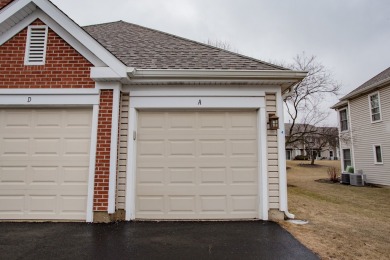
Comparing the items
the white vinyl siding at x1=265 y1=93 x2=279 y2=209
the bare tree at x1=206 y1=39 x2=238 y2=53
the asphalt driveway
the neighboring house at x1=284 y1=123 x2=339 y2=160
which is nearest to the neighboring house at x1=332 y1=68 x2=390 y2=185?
the neighboring house at x1=284 y1=123 x2=339 y2=160

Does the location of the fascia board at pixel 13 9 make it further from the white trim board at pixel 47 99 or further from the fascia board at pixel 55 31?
the white trim board at pixel 47 99

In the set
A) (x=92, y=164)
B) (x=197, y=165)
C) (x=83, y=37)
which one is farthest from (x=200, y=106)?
(x=83, y=37)

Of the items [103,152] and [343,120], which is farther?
[343,120]

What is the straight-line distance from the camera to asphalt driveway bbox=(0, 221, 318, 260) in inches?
139

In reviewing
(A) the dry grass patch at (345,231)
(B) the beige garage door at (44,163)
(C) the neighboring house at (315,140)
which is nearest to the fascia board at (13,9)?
(B) the beige garage door at (44,163)

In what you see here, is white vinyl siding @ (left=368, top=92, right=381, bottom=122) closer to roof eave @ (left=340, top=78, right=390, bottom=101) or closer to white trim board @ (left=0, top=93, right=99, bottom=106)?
roof eave @ (left=340, top=78, right=390, bottom=101)

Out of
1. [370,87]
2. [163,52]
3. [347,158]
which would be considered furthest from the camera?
[347,158]

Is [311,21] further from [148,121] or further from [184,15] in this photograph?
[148,121]

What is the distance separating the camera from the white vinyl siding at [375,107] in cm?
1393

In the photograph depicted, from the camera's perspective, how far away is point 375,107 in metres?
14.2

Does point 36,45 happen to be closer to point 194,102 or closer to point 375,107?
point 194,102

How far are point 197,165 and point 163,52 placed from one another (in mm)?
3328

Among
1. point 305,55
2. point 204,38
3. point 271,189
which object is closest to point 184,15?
point 204,38

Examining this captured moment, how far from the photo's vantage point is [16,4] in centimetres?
543
